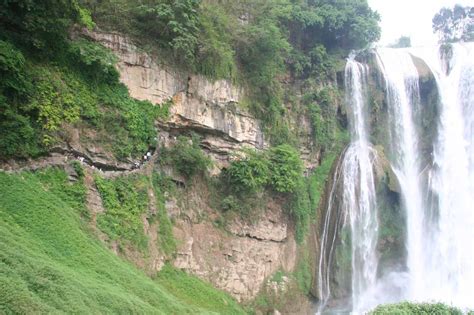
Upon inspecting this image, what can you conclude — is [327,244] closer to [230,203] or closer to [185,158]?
[230,203]

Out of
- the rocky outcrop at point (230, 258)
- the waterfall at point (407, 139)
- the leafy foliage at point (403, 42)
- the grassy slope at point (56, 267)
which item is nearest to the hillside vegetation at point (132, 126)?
the grassy slope at point (56, 267)

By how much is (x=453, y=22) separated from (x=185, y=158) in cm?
4055

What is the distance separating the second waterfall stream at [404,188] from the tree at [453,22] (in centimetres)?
2010

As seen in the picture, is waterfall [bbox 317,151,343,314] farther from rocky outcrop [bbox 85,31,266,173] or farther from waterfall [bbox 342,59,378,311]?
rocky outcrop [bbox 85,31,266,173]

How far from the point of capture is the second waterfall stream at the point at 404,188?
795 inches

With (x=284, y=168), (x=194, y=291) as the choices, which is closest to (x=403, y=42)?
(x=284, y=168)

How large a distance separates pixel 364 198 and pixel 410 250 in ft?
12.3

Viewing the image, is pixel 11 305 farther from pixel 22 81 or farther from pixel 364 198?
pixel 364 198

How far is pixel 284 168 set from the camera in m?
18.5

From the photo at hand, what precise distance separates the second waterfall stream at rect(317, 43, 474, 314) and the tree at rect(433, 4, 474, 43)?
2010cm

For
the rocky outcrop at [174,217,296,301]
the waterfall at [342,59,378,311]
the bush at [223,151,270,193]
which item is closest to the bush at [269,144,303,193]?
the bush at [223,151,270,193]

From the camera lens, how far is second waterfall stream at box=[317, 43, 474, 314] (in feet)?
66.3

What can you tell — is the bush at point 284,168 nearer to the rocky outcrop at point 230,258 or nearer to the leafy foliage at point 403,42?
the rocky outcrop at point 230,258

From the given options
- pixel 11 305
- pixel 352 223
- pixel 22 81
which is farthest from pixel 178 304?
pixel 352 223
